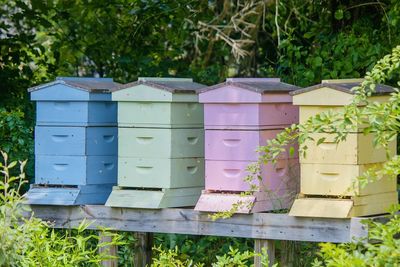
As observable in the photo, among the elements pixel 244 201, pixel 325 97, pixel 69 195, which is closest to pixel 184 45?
pixel 69 195

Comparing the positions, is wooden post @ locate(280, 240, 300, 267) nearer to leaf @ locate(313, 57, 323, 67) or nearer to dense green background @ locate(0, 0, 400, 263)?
dense green background @ locate(0, 0, 400, 263)

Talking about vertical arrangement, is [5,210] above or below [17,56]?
below

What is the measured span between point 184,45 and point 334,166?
6058mm

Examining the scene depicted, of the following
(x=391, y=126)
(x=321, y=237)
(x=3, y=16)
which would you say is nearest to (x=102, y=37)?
(x=3, y=16)

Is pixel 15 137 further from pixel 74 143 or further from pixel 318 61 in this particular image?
pixel 318 61

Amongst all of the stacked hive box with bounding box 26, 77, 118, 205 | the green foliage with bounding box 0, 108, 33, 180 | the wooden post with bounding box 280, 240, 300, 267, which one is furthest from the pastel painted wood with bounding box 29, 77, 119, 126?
the wooden post with bounding box 280, 240, 300, 267

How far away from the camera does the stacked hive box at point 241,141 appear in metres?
6.09

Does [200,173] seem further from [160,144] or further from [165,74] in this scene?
[165,74]

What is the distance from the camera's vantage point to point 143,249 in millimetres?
7664

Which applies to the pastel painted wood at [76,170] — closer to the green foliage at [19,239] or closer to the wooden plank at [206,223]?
the wooden plank at [206,223]

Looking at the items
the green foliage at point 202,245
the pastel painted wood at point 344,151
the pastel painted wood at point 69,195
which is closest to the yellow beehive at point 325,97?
the pastel painted wood at point 344,151

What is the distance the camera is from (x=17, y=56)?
31.7ft

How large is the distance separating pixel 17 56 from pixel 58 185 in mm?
3120

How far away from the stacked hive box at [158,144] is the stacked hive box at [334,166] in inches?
35.2
